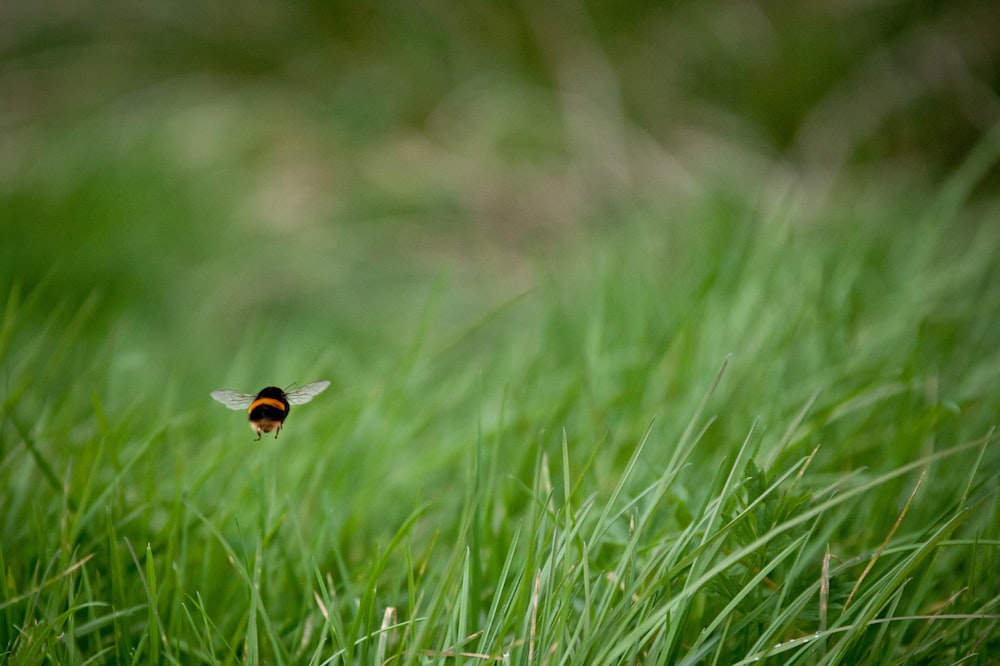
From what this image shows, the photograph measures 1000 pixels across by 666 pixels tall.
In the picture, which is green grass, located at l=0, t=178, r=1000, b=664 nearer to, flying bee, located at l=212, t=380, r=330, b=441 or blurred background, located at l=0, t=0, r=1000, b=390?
flying bee, located at l=212, t=380, r=330, b=441

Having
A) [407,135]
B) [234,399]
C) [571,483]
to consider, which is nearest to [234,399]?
[234,399]

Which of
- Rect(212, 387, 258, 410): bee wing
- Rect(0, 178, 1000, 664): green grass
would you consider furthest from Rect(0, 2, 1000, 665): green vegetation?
Rect(212, 387, 258, 410): bee wing

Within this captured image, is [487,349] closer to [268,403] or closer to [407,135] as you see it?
[268,403]

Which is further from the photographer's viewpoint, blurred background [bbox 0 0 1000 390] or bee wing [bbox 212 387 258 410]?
blurred background [bbox 0 0 1000 390]

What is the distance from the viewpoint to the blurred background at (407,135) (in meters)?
2.02

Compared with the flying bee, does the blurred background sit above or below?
above

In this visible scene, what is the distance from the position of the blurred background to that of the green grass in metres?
0.42

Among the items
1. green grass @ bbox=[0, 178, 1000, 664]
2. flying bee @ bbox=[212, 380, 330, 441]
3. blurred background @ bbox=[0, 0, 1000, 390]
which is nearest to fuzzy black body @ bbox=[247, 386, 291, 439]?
flying bee @ bbox=[212, 380, 330, 441]

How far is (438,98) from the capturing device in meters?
3.03

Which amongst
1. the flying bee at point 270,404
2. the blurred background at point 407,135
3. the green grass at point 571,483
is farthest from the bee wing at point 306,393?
the blurred background at point 407,135

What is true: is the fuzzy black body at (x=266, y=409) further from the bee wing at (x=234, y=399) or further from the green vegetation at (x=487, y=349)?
the green vegetation at (x=487, y=349)

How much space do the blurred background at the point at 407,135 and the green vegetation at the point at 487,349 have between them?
0.01 m

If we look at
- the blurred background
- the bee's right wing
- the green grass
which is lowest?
the green grass

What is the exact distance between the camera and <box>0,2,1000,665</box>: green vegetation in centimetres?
73
